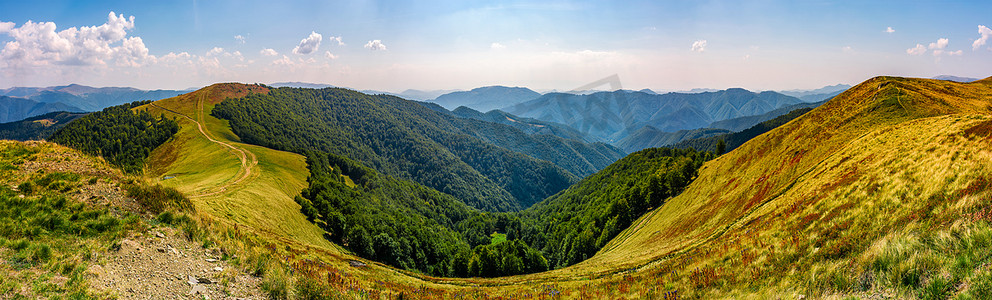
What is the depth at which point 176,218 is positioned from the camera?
1414 cm

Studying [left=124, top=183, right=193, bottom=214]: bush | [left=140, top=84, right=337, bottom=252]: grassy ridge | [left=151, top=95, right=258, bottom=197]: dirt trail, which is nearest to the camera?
[left=124, top=183, right=193, bottom=214]: bush

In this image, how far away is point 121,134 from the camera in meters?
127

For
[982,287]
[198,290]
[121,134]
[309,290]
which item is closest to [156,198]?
[198,290]

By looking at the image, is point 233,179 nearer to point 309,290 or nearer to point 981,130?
point 309,290

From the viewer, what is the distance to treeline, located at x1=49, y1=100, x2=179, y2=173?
381 feet

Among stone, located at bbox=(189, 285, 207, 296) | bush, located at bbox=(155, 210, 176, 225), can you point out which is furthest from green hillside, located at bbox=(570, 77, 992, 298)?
bush, located at bbox=(155, 210, 176, 225)

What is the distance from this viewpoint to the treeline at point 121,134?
116125 mm

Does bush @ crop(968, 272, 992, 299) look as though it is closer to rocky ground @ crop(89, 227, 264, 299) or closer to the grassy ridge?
rocky ground @ crop(89, 227, 264, 299)

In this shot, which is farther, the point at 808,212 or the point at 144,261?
the point at 808,212

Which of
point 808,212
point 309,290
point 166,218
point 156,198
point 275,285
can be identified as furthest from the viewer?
point 808,212

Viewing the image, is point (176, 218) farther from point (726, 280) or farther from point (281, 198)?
point (281, 198)

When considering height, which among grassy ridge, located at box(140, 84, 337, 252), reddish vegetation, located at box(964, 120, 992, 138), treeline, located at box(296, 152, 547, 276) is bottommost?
treeline, located at box(296, 152, 547, 276)

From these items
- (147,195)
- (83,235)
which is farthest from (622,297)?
(147,195)

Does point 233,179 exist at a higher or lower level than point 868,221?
lower
